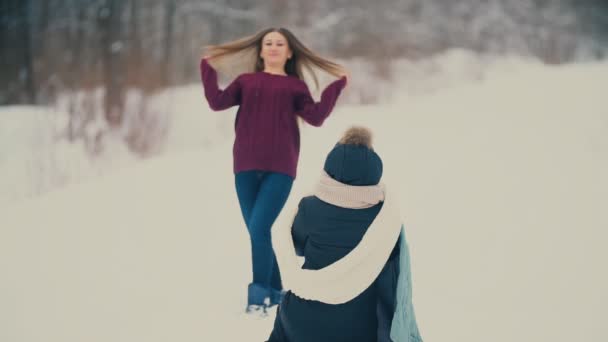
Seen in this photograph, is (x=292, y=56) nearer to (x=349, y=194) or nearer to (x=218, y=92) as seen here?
(x=218, y=92)

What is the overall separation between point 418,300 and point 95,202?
9.35 ft

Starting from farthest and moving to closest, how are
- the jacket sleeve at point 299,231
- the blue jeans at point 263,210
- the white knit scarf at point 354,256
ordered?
the blue jeans at point 263,210, the jacket sleeve at point 299,231, the white knit scarf at point 354,256

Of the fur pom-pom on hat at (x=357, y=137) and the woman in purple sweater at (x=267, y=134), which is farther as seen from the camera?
the woman in purple sweater at (x=267, y=134)

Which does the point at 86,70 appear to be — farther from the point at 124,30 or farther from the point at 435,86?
the point at 435,86

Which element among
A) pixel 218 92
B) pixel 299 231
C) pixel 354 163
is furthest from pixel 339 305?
pixel 218 92

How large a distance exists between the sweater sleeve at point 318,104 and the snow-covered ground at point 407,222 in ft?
3.12

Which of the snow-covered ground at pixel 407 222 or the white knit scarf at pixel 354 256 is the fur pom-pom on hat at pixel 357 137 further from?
the snow-covered ground at pixel 407 222

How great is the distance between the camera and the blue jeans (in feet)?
7.22

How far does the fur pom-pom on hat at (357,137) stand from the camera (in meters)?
1.50

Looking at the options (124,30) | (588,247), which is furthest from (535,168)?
(124,30)

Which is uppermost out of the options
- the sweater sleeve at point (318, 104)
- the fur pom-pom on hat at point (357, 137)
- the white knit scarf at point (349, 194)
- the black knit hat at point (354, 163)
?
the sweater sleeve at point (318, 104)

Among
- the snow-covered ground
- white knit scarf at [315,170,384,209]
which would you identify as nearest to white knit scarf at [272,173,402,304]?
white knit scarf at [315,170,384,209]

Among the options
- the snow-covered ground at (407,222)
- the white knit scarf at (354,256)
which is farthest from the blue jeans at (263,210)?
the white knit scarf at (354,256)

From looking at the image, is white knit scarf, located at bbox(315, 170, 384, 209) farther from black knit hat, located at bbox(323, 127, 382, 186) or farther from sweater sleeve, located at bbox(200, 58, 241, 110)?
sweater sleeve, located at bbox(200, 58, 241, 110)
